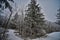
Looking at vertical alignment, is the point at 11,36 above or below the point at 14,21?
below

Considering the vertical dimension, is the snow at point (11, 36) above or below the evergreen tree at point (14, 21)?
below

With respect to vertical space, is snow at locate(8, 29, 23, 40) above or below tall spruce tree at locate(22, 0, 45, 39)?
below

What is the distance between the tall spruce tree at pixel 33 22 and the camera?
69.6 inches

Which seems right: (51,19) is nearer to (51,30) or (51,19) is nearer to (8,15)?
(51,30)

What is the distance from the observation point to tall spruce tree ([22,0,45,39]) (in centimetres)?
177

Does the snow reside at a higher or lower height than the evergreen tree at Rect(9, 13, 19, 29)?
lower

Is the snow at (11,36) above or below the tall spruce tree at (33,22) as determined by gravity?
below

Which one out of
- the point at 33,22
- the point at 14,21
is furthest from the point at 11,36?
the point at 33,22

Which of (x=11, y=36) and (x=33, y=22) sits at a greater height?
(x=33, y=22)

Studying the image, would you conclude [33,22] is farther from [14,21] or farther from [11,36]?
[11,36]

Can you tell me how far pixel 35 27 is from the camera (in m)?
1.78

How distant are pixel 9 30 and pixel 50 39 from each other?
627mm

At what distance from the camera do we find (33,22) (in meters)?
1.78

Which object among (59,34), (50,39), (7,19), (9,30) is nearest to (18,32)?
(9,30)
